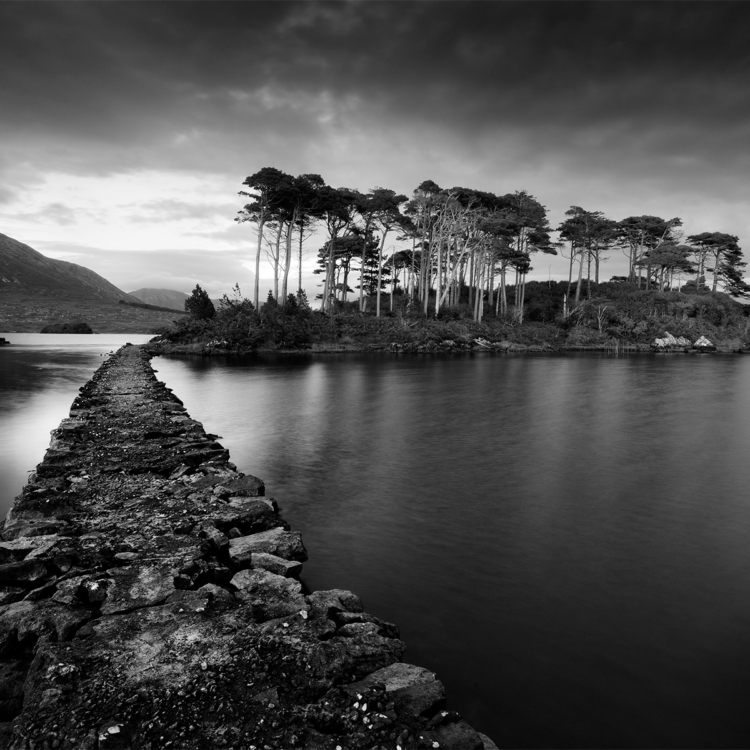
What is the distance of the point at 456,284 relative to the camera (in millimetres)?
55656

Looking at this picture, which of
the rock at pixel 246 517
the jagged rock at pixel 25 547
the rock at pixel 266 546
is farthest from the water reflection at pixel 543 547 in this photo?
the jagged rock at pixel 25 547

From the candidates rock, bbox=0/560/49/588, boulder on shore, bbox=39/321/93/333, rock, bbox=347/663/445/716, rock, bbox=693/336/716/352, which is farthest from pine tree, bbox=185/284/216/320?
boulder on shore, bbox=39/321/93/333

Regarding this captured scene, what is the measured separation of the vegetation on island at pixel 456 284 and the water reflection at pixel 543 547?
2658 cm

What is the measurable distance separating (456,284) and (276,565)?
53.1m

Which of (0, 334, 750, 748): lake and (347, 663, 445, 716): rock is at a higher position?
(347, 663, 445, 716): rock

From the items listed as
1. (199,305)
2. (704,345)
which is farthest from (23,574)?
(704,345)

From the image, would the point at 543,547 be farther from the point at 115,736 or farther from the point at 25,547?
the point at 25,547

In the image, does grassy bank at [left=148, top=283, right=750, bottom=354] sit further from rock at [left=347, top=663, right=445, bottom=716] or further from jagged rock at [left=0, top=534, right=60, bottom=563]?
rock at [left=347, top=663, right=445, bottom=716]

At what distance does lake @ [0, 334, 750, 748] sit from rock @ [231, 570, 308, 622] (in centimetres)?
112

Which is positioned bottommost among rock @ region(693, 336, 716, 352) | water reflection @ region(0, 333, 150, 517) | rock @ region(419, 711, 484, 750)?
water reflection @ region(0, 333, 150, 517)

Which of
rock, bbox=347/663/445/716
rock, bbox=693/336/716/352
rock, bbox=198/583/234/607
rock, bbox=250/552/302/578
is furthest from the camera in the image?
rock, bbox=693/336/716/352

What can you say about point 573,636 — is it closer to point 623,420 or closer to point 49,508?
point 49,508

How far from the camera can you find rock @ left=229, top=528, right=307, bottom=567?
4.98m

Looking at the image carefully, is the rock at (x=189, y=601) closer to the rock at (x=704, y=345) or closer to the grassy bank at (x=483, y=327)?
the grassy bank at (x=483, y=327)
